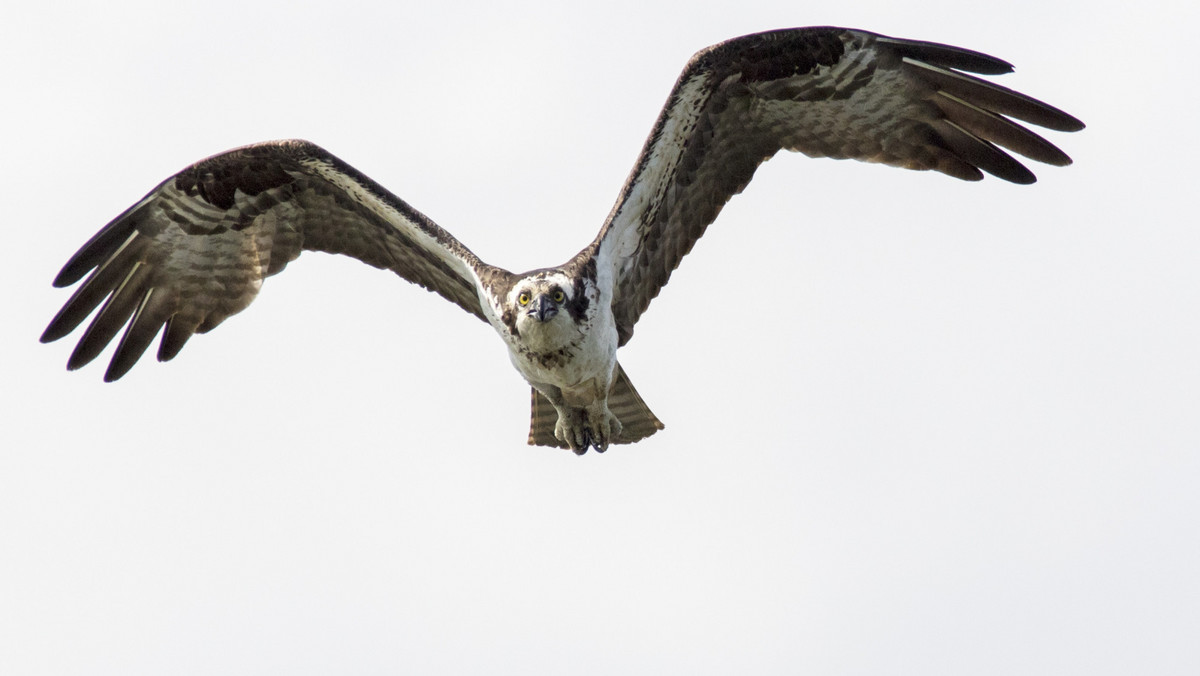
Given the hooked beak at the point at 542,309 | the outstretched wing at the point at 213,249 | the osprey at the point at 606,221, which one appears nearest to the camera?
the hooked beak at the point at 542,309

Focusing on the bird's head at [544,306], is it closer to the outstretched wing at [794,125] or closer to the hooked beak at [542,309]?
the hooked beak at [542,309]

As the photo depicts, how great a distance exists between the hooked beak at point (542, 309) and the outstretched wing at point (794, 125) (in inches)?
26.8

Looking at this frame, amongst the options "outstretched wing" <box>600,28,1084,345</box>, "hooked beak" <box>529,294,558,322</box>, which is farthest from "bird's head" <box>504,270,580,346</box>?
"outstretched wing" <box>600,28,1084,345</box>

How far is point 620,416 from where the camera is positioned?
11.5m

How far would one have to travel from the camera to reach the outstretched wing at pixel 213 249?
1130 cm

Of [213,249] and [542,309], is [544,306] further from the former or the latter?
[213,249]

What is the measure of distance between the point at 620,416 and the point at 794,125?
2.41 m

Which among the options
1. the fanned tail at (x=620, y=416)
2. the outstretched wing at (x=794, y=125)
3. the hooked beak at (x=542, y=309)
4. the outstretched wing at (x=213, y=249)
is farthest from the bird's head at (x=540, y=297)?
the fanned tail at (x=620, y=416)

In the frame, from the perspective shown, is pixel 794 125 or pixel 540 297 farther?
pixel 794 125

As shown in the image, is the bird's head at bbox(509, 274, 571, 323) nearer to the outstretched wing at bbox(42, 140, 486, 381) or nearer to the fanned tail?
the outstretched wing at bbox(42, 140, 486, 381)

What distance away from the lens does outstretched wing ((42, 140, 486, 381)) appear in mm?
11305

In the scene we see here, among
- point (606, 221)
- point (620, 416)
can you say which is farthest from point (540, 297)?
point (620, 416)

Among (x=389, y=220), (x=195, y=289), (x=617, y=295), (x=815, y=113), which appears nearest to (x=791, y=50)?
(x=815, y=113)

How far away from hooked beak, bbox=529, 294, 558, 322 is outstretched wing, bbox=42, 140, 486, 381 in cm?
155
